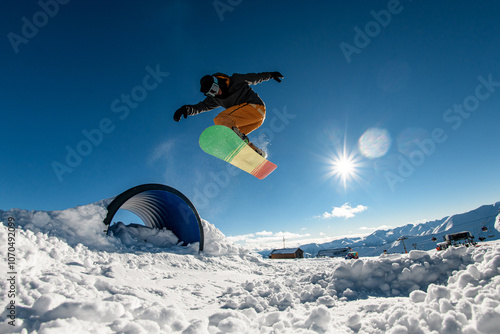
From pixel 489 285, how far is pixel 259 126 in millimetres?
4723

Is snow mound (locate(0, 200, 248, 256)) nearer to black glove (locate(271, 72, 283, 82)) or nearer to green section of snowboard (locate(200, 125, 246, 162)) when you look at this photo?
green section of snowboard (locate(200, 125, 246, 162))

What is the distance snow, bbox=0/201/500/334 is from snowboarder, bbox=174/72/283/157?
3.65 metres

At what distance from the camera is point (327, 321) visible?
7.81 feet

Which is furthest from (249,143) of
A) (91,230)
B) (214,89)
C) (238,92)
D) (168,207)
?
(168,207)

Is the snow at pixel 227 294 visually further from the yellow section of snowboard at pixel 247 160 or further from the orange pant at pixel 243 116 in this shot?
the orange pant at pixel 243 116

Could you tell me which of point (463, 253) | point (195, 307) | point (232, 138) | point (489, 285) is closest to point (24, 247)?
point (195, 307)

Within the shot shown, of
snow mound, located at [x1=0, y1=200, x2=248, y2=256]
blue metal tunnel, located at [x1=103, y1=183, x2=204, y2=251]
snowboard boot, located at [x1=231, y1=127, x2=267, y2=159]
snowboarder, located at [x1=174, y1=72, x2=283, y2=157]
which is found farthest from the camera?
blue metal tunnel, located at [x1=103, y1=183, x2=204, y2=251]

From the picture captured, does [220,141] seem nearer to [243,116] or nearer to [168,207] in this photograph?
[243,116]

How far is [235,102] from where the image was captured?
16.7ft

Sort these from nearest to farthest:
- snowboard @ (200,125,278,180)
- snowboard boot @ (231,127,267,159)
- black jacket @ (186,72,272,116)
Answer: black jacket @ (186,72,272,116) → snowboard boot @ (231,127,267,159) → snowboard @ (200,125,278,180)

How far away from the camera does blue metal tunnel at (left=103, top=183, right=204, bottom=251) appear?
9877 mm

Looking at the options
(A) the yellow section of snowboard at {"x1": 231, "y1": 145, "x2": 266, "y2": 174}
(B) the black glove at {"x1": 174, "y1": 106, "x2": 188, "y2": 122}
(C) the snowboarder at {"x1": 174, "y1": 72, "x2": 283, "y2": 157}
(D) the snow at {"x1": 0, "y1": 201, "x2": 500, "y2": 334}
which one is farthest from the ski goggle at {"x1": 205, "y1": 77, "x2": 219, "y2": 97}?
(D) the snow at {"x1": 0, "y1": 201, "x2": 500, "y2": 334}

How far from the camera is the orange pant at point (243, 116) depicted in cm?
507

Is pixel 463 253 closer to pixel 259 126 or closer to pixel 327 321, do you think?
pixel 327 321
